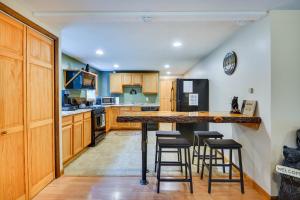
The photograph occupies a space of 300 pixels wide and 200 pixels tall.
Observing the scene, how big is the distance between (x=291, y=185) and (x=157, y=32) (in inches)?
103

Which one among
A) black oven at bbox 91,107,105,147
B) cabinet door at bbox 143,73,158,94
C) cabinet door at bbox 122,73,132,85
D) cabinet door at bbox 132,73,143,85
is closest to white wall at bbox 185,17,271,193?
black oven at bbox 91,107,105,147

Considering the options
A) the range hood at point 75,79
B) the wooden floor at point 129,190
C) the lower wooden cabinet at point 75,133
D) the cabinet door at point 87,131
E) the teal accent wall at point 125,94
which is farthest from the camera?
the teal accent wall at point 125,94

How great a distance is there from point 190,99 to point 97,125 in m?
2.32

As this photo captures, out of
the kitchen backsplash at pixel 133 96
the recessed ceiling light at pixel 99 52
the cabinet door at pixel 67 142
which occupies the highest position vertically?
the recessed ceiling light at pixel 99 52

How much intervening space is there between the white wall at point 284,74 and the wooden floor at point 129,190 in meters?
0.53

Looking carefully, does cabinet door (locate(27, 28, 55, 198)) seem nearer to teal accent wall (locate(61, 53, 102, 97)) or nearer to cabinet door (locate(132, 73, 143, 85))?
teal accent wall (locate(61, 53, 102, 97))

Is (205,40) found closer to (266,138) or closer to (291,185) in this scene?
(266,138)

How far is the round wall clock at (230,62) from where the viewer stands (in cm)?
317

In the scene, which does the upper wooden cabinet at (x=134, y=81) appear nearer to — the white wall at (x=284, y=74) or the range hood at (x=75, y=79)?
the range hood at (x=75, y=79)

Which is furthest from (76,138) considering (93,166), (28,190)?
(28,190)

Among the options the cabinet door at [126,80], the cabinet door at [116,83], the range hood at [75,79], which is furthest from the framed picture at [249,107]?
the cabinet door at [116,83]

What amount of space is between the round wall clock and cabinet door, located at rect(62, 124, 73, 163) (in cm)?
296

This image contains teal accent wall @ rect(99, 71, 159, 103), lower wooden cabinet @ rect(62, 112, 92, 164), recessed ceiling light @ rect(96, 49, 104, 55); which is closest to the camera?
lower wooden cabinet @ rect(62, 112, 92, 164)

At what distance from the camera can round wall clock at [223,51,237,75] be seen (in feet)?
10.4
